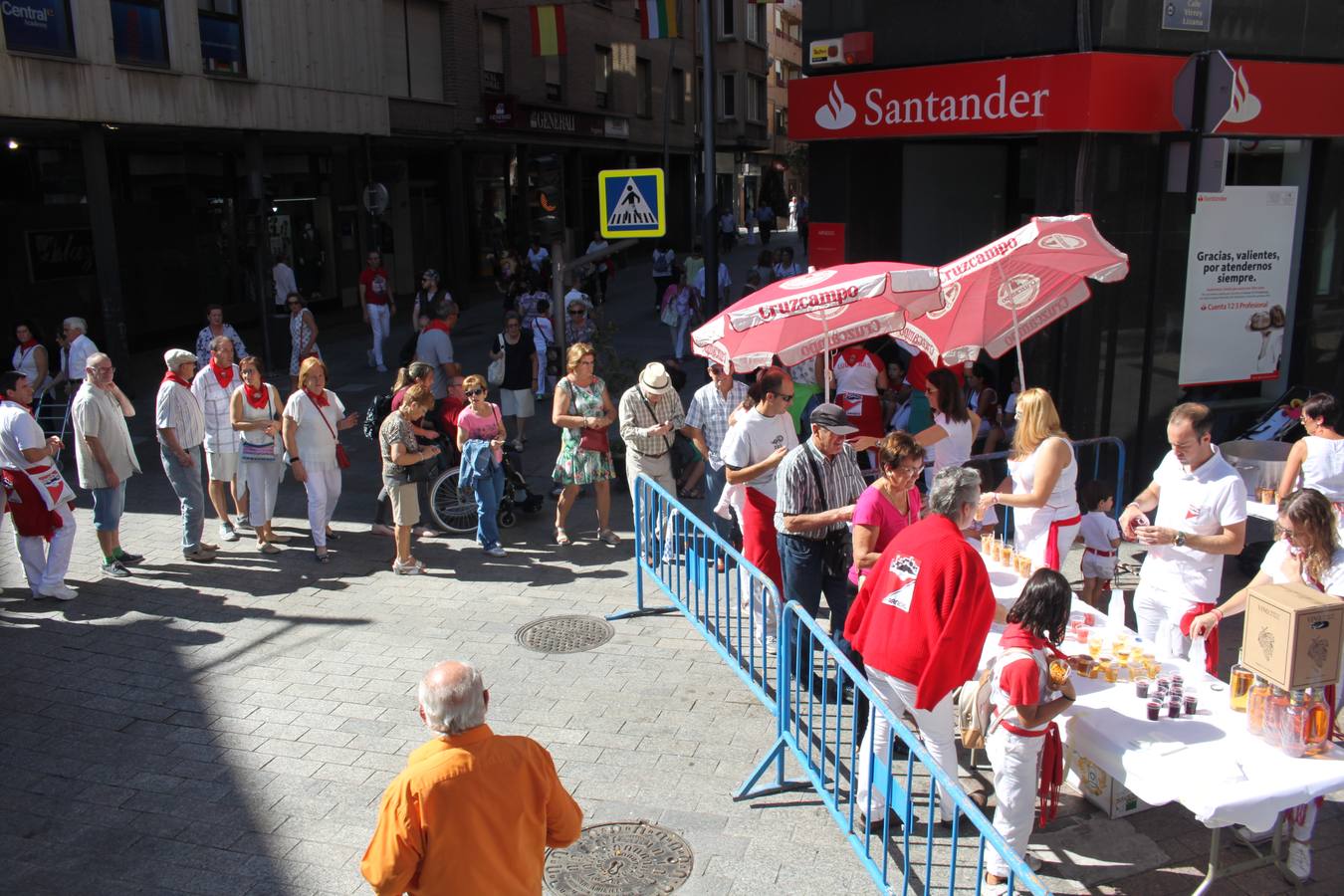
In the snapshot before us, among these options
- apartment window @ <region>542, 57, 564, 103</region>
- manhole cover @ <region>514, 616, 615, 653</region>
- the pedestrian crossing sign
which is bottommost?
manhole cover @ <region>514, 616, 615, 653</region>

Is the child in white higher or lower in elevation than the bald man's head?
lower

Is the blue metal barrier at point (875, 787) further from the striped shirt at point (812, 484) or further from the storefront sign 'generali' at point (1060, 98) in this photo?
the storefront sign 'generali' at point (1060, 98)

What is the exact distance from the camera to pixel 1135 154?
979 centimetres

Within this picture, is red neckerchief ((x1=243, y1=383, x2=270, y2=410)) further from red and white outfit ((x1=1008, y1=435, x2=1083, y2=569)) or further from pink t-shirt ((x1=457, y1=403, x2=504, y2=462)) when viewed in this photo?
red and white outfit ((x1=1008, y1=435, x2=1083, y2=569))

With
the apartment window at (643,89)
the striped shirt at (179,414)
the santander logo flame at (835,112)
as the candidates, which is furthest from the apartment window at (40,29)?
the apartment window at (643,89)

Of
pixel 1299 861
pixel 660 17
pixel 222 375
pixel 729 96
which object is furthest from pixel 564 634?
pixel 729 96

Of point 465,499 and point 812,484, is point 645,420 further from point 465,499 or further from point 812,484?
point 812,484

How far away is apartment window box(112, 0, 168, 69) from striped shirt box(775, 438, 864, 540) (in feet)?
44.9

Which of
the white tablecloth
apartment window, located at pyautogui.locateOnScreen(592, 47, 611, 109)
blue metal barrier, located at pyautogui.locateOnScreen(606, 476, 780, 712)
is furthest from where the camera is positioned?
apartment window, located at pyautogui.locateOnScreen(592, 47, 611, 109)

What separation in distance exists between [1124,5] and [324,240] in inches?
720

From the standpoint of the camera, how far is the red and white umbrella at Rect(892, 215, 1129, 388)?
24.4 feet

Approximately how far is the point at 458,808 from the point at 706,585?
3.41 m

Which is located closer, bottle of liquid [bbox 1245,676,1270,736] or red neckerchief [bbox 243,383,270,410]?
bottle of liquid [bbox 1245,676,1270,736]

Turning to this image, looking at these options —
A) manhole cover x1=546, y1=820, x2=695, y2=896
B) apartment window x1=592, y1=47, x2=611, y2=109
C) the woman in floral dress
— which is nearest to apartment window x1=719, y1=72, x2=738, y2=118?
apartment window x1=592, y1=47, x2=611, y2=109
